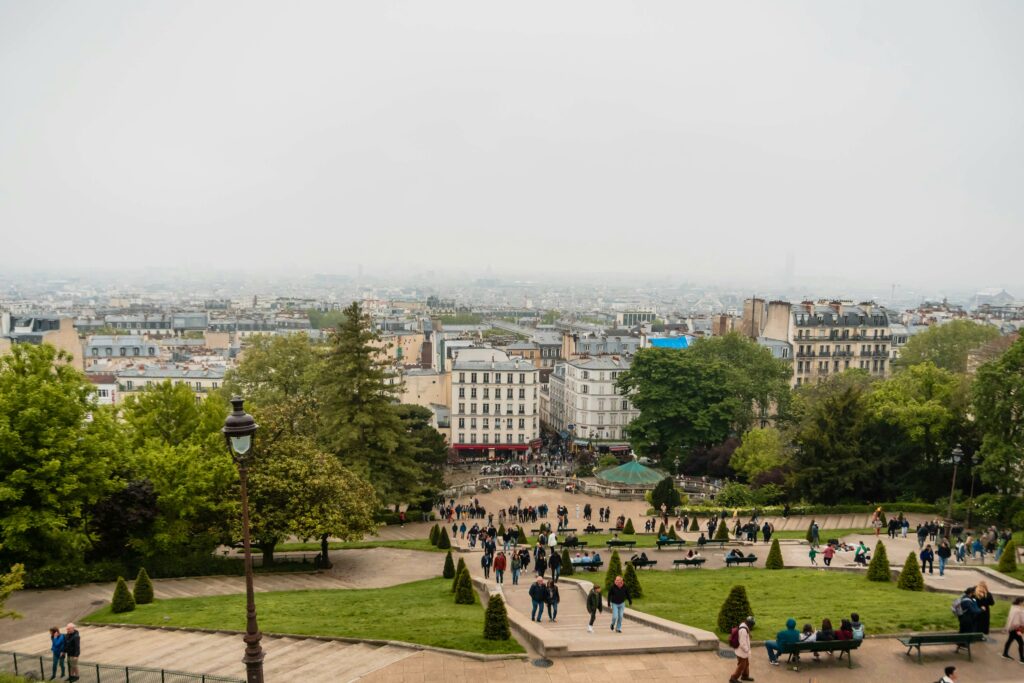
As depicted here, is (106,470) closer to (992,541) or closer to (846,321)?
(992,541)

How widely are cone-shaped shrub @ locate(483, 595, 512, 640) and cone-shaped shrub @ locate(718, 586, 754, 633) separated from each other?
528 centimetres

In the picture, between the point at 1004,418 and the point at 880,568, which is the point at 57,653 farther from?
the point at 1004,418

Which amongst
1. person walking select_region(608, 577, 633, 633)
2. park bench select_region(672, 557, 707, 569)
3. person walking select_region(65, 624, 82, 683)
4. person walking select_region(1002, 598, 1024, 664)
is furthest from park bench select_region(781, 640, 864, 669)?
person walking select_region(65, 624, 82, 683)

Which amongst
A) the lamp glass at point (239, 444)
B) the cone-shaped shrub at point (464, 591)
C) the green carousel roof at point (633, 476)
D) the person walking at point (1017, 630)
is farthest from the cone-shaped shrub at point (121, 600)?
the green carousel roof at point (633, 476)

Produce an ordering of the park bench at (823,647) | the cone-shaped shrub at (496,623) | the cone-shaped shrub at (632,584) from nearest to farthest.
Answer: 1. the park bench at (823,647)
2. the cone-shaped shrub at (496,623)
3. the cone-shaped shrub at (632,584)

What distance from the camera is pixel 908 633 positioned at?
18516 millimetres

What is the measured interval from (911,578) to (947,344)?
66.4 meters

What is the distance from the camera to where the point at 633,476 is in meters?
55.1

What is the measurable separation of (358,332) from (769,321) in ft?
207

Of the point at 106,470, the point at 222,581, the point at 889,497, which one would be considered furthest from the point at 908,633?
the point at 889,497

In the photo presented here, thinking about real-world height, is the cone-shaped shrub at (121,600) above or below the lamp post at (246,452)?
below

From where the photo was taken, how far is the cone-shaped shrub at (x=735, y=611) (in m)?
18.9

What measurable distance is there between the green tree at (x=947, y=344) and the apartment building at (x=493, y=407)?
1576 inches

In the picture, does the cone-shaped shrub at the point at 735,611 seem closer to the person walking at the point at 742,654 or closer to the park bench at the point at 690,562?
the person walking at the point at 742,654
